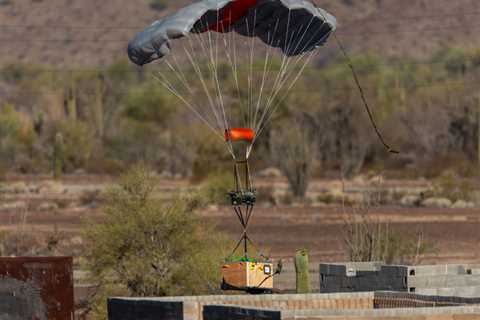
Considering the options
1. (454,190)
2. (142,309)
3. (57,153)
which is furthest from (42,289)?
(57,153)

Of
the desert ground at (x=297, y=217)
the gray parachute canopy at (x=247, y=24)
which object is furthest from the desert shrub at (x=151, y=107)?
the gray parachute canopy at (x=247, y=24)

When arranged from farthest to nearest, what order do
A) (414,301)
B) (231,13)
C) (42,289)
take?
(231,13)
(42,289)
(414,301)

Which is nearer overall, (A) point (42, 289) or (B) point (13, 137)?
(A) point (42, 289)

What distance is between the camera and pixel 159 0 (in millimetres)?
159250

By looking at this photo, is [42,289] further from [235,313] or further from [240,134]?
[235,313]

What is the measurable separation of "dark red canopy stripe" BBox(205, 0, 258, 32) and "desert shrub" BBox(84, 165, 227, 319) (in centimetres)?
437

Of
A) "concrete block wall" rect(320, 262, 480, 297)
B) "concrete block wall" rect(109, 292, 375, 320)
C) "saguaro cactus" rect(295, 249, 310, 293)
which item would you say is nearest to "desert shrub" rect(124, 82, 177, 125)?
"saguaro cactus" rect(295, 249, 310, 293)

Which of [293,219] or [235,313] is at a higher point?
[293,219]

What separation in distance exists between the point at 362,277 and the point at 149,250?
15.6ft

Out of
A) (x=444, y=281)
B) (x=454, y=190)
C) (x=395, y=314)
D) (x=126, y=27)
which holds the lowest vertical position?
(x=395, y=314)

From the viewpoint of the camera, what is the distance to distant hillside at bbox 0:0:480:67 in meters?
147

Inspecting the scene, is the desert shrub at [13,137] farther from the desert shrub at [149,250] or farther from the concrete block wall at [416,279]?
the concrete block wall at [416,279]

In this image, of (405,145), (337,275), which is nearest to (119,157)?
(405,145)

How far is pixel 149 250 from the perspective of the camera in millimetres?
24938
